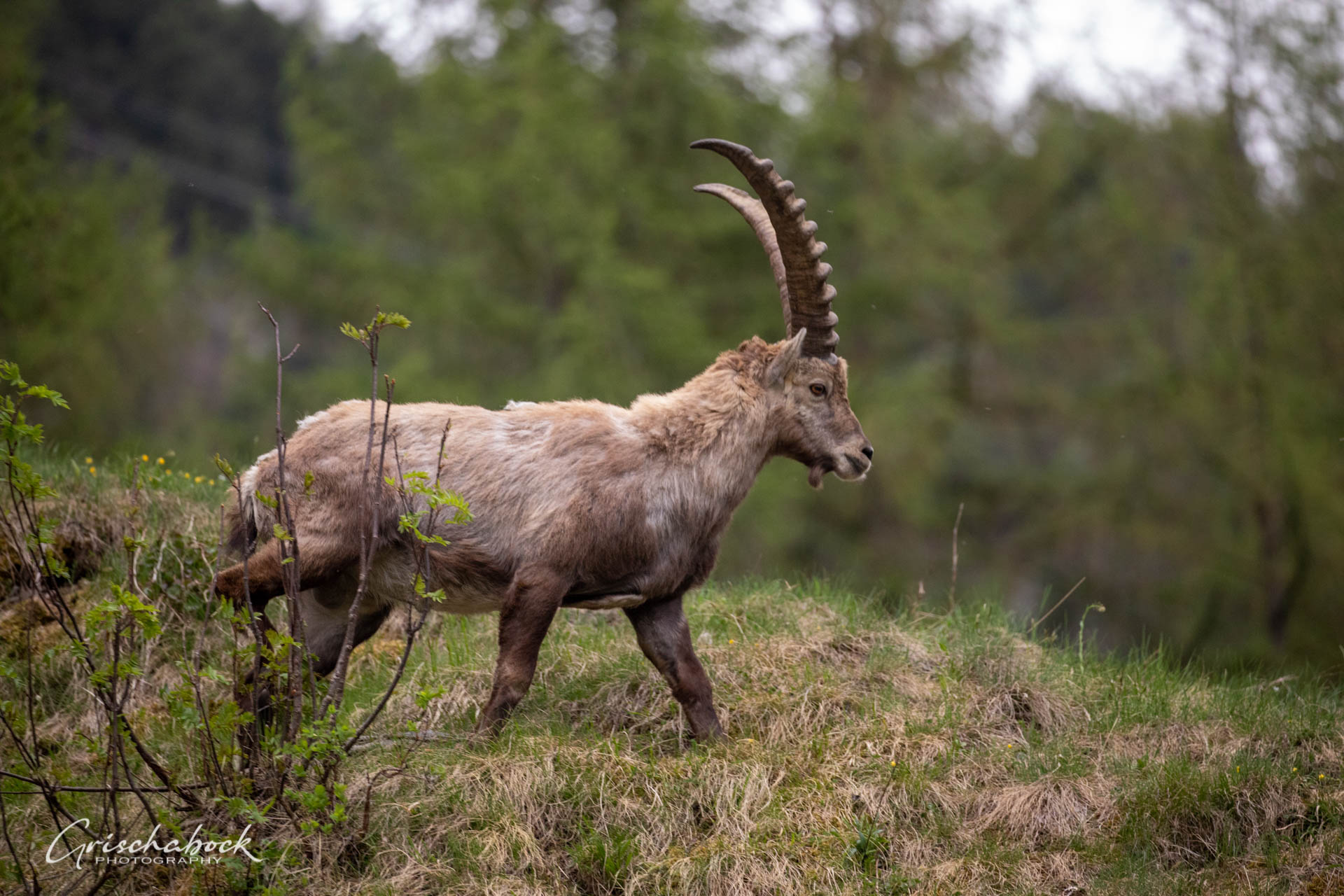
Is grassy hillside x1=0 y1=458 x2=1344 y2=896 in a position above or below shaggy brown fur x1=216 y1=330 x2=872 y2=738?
below

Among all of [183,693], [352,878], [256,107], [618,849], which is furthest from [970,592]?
[256,107]

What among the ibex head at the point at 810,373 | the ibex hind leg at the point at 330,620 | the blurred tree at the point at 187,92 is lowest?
the ibex hind leg at the point at 330,620

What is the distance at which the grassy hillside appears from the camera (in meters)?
5.03

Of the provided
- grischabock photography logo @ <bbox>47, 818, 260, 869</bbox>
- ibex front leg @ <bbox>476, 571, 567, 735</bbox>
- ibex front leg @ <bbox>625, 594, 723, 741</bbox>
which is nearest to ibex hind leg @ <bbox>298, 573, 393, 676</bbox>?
ibex front leg @ <bbox>476, 571, 567, 735</bbox>

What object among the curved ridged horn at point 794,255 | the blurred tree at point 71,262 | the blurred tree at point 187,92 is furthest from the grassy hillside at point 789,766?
the blurred tree at point 187,92

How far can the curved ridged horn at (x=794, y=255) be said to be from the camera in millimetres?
5855

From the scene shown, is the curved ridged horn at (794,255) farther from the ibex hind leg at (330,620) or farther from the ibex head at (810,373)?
the ibex hind leg at (330,620)

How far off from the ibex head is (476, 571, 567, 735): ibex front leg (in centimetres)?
155

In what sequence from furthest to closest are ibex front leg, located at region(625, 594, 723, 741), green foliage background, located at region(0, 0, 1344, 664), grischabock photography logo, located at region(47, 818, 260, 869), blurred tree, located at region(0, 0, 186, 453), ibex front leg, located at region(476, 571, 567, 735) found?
green foliage background, located at region(0, 0, 1344, 664)
blurred tree, located at region(0, 0, 186, 453)
ibex front leg, located at region(625, 594, 723, 741)
ibex front leg, located at region(476, 571, 567, 735)
grischabock photography logo, located at region(47, 818, 260, 869)

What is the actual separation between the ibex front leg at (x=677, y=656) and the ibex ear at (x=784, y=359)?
4.13ft

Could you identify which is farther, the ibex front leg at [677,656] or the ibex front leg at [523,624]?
the ibex front leg at [677,656]

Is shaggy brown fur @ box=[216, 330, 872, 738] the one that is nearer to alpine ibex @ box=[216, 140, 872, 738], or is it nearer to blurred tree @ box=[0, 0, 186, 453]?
alpine ibex @ box=[216, 140, 872, 738]

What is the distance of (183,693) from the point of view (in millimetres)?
4664

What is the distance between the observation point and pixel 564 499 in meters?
5.52
